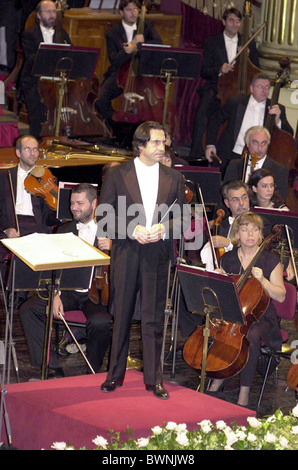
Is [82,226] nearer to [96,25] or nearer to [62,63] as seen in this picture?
[62,63]

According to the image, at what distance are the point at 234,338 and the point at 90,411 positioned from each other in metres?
1.05

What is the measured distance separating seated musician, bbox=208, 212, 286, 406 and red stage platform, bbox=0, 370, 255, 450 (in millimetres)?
608

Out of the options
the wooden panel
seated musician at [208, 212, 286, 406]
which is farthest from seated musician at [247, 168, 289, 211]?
the wooden panel

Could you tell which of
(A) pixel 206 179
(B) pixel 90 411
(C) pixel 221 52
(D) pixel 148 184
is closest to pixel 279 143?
(C) pixel 221 52

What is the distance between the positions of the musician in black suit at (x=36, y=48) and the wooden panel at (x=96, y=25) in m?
0.88

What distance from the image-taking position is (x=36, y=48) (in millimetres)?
8531

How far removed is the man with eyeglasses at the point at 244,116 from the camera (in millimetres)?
7516

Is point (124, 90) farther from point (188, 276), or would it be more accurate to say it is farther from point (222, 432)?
point (222, 432)

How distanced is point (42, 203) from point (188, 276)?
1.91 m

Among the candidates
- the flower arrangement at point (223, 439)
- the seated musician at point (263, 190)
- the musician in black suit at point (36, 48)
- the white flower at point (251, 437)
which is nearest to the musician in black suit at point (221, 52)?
the musician in black suit at point (36, 48)

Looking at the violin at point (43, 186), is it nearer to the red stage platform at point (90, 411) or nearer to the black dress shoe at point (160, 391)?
the red stage platform at point (90, 411)

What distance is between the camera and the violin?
631 centimetres
